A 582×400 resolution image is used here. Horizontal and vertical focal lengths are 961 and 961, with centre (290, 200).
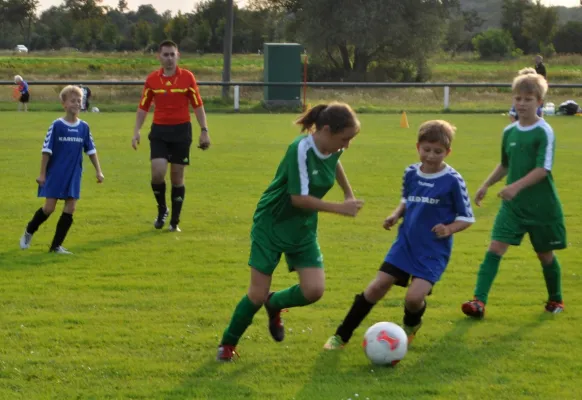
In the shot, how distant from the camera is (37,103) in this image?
3375 cm

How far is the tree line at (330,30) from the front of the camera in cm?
5478

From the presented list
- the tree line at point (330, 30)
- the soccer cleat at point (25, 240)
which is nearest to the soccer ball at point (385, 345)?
the soccer cleat at point (25, 240)

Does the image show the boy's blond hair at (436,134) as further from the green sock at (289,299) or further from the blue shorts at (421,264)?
the green sock at (289,299)

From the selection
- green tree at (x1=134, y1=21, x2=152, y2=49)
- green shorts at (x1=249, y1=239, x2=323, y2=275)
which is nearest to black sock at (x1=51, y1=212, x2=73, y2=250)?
green shorts at (x1=249, y1=239, x2=323, y2=275)

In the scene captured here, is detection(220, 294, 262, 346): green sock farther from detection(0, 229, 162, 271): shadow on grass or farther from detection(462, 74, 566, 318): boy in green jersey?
detection(0, 229, 162, 271): shadow on grass

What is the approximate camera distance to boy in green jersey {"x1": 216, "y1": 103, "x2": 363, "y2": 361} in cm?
538

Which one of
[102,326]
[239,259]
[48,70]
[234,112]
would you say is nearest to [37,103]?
[234,112]

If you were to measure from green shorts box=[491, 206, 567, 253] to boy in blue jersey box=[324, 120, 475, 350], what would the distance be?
118 cm

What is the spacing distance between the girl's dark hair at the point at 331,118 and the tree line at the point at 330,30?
49.1 m

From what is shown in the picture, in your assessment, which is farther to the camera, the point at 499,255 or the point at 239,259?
the point at 239,259

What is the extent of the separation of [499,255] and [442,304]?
61cm

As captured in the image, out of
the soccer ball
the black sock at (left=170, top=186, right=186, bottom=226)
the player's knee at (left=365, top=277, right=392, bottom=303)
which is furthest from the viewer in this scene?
the black sock at (left=170, top=186, right=186, bottom=226)

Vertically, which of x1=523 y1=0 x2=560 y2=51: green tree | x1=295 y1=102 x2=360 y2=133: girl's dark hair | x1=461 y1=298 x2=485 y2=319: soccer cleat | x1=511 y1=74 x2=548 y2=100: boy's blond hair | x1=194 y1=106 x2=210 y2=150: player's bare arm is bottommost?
x1=461 y1=298 x2=485 y2=319: soccer cleat

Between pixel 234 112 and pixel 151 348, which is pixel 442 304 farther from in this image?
pixel 234 112
